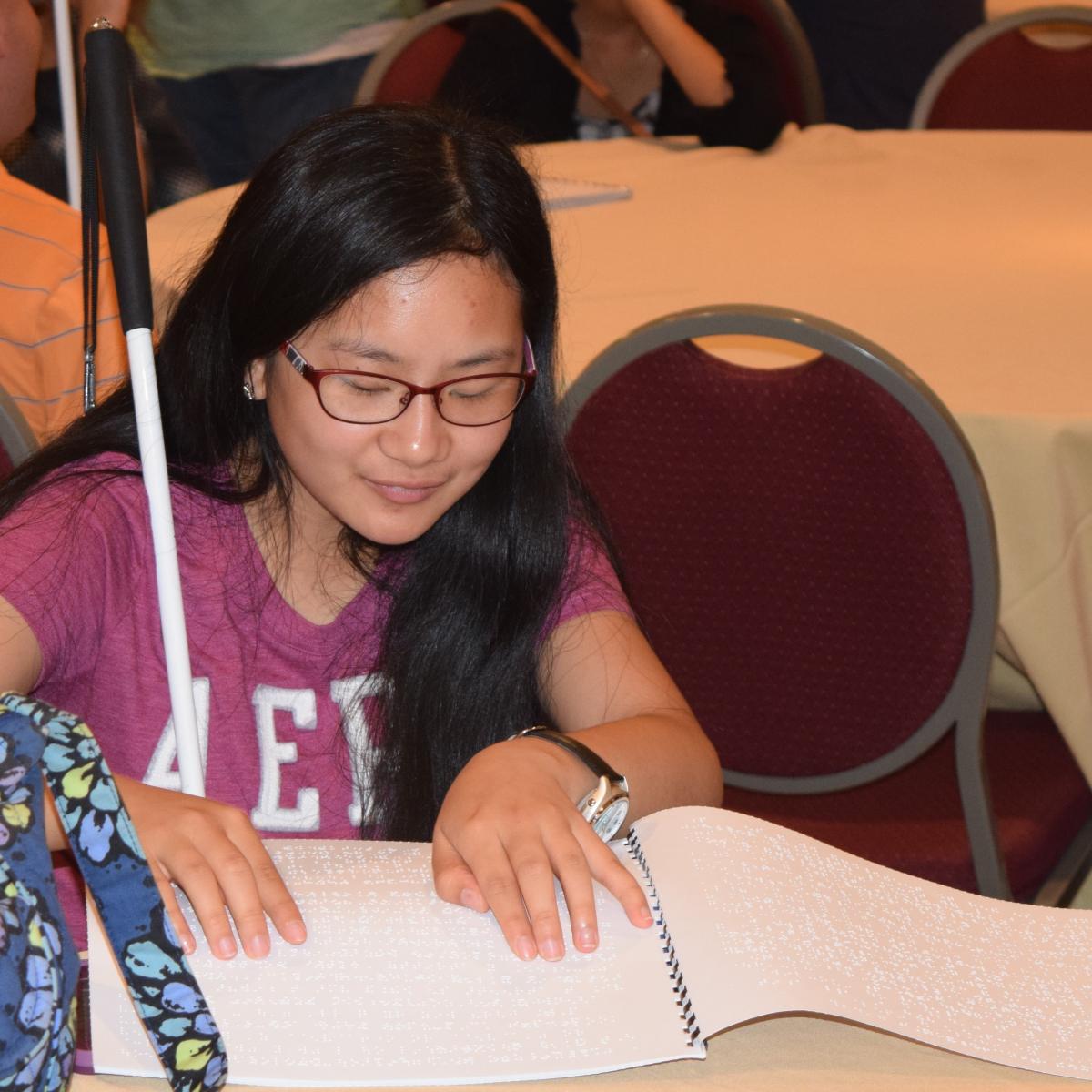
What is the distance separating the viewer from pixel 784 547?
143cm

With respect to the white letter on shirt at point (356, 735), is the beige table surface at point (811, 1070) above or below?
above

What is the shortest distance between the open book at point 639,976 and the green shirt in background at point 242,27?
2848 mm

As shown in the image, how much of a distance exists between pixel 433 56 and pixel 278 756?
2018 mm

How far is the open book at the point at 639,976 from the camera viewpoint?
2.18ft

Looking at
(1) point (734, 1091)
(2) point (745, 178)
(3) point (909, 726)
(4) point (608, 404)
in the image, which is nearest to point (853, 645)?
(3) point (909, 726)

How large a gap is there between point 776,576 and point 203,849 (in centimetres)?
78

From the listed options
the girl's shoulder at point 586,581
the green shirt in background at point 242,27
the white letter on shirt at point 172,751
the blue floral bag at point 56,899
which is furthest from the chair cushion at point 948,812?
the green shirt in background at point 242,27

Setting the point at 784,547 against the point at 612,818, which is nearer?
the point at 612,818

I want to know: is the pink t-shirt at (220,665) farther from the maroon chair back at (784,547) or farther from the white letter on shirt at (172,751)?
the maroon chair back at (784,547)

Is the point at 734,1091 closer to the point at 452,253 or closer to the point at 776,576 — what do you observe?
the point at 452,253

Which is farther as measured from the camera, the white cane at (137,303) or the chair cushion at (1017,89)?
the chair cushion at (1017,89)

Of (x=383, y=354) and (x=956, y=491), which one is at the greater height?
(x=383, y=354)

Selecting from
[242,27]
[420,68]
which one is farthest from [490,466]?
[242,27]

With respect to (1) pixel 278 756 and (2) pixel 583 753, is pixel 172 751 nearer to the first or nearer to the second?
(1) pixel 278 756
